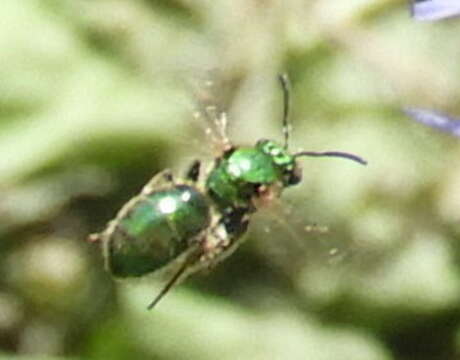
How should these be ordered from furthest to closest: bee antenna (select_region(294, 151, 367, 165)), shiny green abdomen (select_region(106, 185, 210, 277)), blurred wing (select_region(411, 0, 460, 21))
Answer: bee antenna (select_region(294, 151, 367, 165))
shiny green abdomen (select_region(106, 185, 210, 277))
blurred wing (select_region(411, 0, 460, 21))

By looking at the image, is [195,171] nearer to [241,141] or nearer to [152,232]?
[152,232]

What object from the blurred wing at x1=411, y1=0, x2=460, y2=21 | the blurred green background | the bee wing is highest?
the blurred wing at x1=411, y1=0, x2=460, y2=21

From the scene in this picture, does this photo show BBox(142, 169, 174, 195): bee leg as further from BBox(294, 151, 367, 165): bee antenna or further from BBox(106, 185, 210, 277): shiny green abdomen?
BBox(294, 151, 367, 165): bee antenna

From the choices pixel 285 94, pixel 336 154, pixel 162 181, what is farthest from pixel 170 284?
pixel 285 94

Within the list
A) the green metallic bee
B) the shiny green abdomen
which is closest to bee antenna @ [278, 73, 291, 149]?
the green metallic bee

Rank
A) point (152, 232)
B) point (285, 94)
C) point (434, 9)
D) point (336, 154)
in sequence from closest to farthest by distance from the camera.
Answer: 1. point (434, 9)
2. point (152, 232)
3. point (336, 154)
4. point (285, 94)

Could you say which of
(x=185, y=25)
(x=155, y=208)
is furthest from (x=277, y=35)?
(x=155, y=208)
